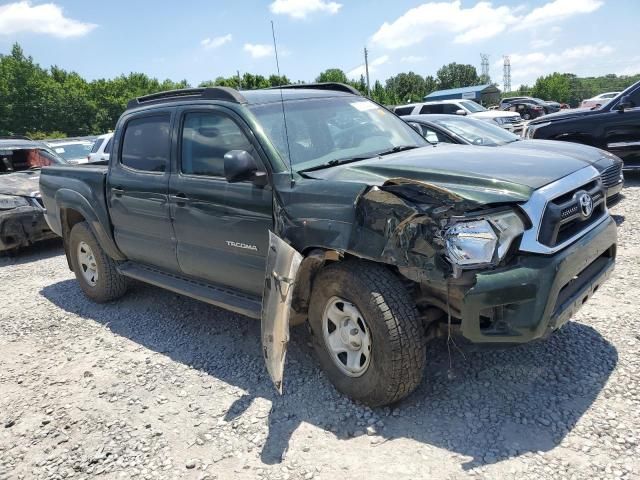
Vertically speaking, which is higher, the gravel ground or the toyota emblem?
the toyota emblem

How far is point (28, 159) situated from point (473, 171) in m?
9.29

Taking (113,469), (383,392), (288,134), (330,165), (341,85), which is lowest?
(113,469)

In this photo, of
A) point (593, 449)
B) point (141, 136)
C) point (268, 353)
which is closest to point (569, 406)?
point (593, 449)

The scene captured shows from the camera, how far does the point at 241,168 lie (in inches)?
130

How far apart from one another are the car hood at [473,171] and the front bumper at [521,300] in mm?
376

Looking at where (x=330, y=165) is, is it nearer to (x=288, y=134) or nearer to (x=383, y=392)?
(x=288, y=134)

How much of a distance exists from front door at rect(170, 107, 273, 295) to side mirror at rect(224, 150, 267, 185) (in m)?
0.09

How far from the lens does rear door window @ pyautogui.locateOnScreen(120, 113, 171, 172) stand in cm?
437

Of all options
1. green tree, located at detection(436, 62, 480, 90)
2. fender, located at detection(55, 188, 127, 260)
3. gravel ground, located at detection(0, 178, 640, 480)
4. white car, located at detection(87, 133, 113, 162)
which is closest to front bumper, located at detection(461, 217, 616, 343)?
gravel ground, located at detection(0, 178, 640, 480)

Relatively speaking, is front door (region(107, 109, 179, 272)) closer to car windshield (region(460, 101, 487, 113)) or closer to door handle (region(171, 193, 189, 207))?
door handle (region(171, 193, 189, 207))

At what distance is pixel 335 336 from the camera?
3.25 meters

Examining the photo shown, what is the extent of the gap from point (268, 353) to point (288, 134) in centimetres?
157

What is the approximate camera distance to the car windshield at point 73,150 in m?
11.7

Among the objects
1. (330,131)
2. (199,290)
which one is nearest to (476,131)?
(330,131)
